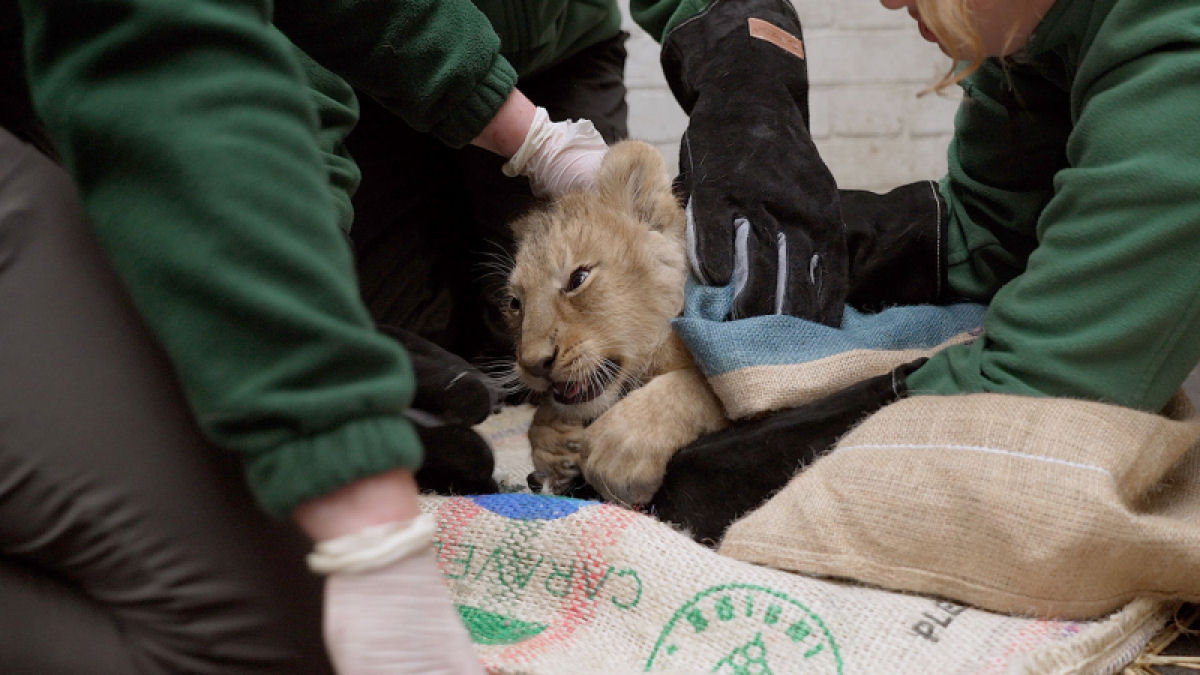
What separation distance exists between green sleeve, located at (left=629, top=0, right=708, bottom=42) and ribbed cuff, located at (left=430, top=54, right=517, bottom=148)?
1.24ft

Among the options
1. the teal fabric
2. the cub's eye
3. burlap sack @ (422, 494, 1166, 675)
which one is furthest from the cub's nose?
burlap sack @ (422, 494, 1166, 675)

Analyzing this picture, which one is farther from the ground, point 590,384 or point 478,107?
point 478,107

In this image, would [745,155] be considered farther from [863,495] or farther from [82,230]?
[82,230]

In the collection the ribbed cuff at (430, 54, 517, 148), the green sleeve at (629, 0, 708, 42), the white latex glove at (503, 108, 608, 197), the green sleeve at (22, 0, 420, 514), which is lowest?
the white latex glove at (503, 108, 608, 197)

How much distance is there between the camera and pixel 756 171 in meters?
1.48

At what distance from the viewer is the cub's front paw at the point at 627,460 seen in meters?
1.35

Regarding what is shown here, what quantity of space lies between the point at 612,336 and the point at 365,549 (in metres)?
0.88

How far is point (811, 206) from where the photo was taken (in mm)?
1481

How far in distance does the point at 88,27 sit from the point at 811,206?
1073 millimetres

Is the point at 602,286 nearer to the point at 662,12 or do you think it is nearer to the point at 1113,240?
the point at 662,12

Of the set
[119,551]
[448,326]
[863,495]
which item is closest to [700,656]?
[863,495]

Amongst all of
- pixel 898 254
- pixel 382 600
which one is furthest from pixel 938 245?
pixel 382 600

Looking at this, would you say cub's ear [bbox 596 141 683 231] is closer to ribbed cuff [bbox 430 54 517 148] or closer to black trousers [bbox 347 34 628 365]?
ribbed cuff [bbox 430 54 517 148]

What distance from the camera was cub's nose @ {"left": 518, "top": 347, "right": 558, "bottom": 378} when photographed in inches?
59.4
